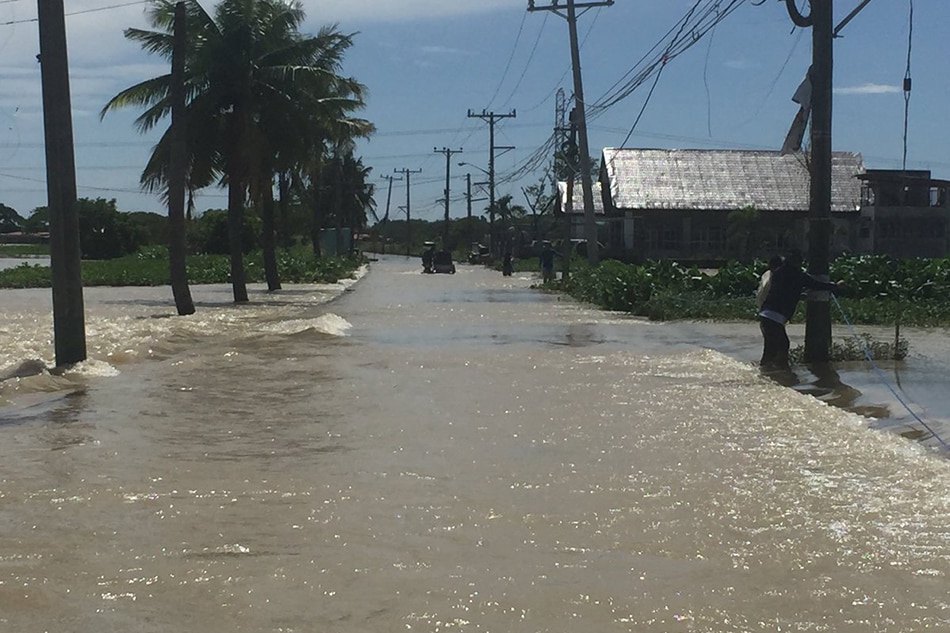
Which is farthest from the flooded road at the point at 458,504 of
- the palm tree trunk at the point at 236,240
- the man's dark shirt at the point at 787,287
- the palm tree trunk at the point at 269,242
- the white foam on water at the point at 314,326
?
the palm tree trunk at the point at 269,242

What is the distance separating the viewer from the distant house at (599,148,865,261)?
216ft

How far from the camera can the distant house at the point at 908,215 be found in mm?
62594

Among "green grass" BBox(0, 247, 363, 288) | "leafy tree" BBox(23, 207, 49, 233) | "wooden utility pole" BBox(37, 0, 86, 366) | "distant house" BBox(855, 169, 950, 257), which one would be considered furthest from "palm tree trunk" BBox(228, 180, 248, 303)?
"leafy tree" BBox(23, 207, 49, 233)

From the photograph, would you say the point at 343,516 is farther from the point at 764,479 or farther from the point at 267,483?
the point at 764,479

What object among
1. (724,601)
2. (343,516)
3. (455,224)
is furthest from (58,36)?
(455,224)

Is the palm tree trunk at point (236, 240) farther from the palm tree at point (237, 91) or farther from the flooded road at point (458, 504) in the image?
the flooded road at point (458, 504)

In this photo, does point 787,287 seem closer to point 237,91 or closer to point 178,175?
point 178,175

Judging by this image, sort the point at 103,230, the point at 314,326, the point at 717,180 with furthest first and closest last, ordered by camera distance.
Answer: the point at 103,230
the point at 717,180
the point at 314,326

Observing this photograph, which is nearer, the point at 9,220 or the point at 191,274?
the point at 191,274

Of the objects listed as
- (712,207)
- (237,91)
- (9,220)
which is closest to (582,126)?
(237,91)

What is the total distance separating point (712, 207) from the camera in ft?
217

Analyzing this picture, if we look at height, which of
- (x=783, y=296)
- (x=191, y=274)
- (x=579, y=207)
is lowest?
(x=191, y=274)

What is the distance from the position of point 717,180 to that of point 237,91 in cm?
3974

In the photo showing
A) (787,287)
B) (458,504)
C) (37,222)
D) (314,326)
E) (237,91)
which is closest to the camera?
(458,504)
